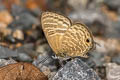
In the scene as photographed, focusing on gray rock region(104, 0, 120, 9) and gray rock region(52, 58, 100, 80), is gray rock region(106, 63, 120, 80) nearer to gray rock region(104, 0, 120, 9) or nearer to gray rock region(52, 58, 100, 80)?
gray rock region(52, 58, 100, 80)

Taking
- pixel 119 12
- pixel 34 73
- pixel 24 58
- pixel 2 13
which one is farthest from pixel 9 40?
pixel 119 12

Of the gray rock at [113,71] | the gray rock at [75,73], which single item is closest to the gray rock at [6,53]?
Answer: the gray rock at [75,73]

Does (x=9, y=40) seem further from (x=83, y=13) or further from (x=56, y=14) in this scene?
(x=83, y=13)

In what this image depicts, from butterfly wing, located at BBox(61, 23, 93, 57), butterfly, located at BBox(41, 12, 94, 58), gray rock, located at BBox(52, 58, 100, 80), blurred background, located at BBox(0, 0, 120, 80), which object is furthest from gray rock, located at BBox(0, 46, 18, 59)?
gray rock, located at BBox(52, 58, 100, 80)

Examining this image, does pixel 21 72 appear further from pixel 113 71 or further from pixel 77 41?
pixel 113 71

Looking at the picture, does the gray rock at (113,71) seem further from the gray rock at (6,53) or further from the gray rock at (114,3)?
the gray rock at (114,3)
